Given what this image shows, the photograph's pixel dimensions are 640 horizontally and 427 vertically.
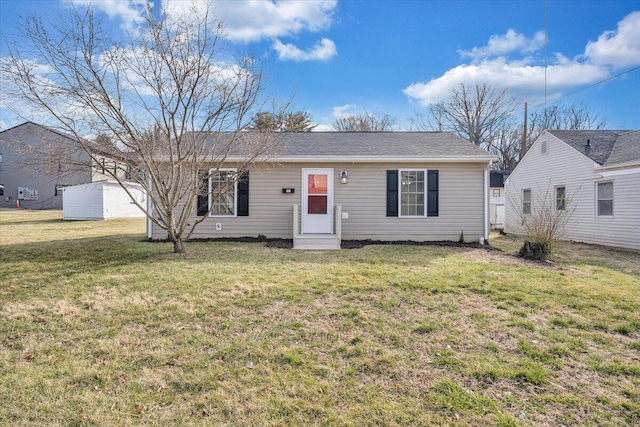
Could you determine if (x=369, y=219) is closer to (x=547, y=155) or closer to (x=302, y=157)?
(x=302, y=157)

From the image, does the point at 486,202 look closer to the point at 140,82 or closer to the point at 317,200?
the point at 317,200

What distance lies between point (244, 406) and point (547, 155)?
14312mm

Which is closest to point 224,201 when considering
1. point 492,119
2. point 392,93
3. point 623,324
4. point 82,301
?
point 82,301

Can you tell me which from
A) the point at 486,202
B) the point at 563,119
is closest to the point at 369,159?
the point at 486,202

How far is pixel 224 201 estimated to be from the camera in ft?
31.1

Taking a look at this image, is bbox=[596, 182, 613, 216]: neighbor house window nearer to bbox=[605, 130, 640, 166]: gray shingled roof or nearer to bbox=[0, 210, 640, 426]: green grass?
bbox=[605, 130, 640, 166]: gray shingled roof

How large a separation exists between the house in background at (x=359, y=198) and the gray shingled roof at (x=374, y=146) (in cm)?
6

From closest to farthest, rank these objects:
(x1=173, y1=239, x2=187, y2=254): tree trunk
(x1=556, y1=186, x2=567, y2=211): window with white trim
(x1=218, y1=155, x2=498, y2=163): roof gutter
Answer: (x1=173, y1=239, x2=187, y2=254): tree trunk, (x1=218, y1=155, x2=498, y2=163): roof gutter, (x1=556, y1=186, x2=567, y2=211): window with white trim

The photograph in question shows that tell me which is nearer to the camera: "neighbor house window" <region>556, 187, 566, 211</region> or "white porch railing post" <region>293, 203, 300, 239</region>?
"white porch railing post" <region>293, 203, 300, 239</region>

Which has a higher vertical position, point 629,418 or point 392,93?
point 392,93

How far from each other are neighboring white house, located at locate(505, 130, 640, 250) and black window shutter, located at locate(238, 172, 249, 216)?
27.9 ft

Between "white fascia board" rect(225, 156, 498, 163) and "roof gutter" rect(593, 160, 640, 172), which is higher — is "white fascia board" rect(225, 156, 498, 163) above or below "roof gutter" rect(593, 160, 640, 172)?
above

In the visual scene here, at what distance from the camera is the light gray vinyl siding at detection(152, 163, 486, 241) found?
30.3 feet

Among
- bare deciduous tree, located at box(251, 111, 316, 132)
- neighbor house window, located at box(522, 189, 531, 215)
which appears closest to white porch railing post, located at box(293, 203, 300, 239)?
bare deciduous tree, located at box(251, 111, 316, 132)
